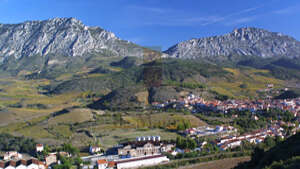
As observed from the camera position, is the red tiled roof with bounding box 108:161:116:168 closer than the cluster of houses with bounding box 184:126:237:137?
Yes

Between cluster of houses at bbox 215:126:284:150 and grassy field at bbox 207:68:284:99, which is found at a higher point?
grassy field at bbox 207:68:284:99

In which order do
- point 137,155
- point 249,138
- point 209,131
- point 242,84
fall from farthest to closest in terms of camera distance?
point 242,84 < point 209,131 < point 249,138 < point 137,155

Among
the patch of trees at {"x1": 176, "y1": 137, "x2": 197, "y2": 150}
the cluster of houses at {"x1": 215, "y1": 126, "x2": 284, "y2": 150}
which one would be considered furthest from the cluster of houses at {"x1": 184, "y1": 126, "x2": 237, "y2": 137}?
the patch of trees at {"x1": 176, "y1": 137, "x2": 197, "y2": 150}

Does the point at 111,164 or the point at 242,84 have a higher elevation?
the point at 242,84

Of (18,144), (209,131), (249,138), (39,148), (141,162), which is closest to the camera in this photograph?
(141,162)

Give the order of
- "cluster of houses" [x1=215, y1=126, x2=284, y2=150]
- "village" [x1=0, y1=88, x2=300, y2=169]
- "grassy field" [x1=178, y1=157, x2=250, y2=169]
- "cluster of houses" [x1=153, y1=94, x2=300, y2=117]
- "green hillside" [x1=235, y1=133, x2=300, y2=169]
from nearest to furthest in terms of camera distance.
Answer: "green hillside" [x1=235, y1=133, x2=300, y2=169], "grassy field" [x1=178, y1=157, x2=250, y2=169], "village" [x1=0, y1=88, x2=300, y2=169], "cluster of houses" [x1=215, y1=126, x2=284, y2=150], "cluster of houses" [x1=153, y1=94, x2=300, y2=117]

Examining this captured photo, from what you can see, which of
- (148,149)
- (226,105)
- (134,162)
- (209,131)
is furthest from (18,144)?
(226,105)

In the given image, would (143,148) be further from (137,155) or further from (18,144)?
(18,144)

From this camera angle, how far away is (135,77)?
11194cm

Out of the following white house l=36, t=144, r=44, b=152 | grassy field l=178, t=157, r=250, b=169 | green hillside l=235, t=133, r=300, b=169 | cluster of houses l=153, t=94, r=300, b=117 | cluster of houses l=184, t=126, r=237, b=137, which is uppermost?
cluster of houses l=153, t=94, r=300, b=117

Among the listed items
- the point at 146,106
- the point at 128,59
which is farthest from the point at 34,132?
the point at 128,59

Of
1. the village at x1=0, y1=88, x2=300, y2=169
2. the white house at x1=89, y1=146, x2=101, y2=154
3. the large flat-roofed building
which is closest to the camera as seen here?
the village at x1=0, y1=88, x2=300, y2=169

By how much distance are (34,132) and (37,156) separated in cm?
1422

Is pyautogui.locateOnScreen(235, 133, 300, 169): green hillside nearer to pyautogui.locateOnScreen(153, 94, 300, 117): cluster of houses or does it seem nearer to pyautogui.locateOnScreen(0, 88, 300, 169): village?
→ pyautogui.locateOnScreen(0, 88, 300, 169): village
